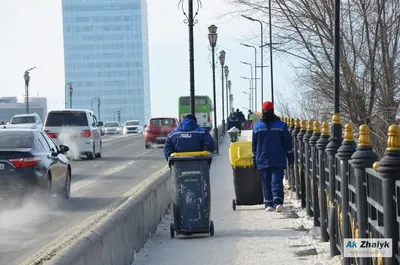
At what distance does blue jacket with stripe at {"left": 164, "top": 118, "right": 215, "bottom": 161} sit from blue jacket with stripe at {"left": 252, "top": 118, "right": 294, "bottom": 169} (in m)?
2.10

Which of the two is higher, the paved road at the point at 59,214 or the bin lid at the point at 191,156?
the bin lid at the point at 191,156

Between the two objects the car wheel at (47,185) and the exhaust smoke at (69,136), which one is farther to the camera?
the exhaust smoke at (69,136)

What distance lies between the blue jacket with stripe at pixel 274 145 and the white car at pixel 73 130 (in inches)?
795

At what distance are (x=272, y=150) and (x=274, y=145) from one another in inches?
3.3

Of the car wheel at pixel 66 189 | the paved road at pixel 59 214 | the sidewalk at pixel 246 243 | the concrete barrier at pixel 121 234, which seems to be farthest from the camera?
the car wheel at pixel 66 189

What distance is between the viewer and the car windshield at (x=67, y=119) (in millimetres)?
35156

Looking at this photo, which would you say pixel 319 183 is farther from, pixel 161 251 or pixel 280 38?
pixel 280 38

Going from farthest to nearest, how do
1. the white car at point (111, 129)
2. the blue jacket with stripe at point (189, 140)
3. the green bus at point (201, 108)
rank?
the white car at point (111, 129) → the green bus at point (201, 108) → the blue jacket with stripe at point (189, 140)

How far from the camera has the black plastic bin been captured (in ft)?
53.2

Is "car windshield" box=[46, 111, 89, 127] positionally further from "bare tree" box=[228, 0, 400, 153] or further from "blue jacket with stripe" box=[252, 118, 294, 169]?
"blue jacket with stripe" box=[252, 118, 294, 169]

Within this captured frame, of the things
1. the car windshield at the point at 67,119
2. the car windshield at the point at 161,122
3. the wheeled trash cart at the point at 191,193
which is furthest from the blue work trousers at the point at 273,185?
the car windshield at the point at 161,122

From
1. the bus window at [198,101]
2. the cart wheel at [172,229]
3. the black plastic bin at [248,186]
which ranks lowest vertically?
the cart wheel at [172,229]

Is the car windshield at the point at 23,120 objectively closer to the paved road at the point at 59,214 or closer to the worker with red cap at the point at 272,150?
the paved road at the point at 59,214

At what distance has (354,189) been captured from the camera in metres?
8.67
